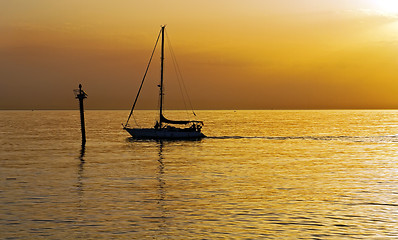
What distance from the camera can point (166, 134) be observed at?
266 ft

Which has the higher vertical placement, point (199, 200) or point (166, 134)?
point (166, 134)

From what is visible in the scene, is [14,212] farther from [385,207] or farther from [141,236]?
[385,207]

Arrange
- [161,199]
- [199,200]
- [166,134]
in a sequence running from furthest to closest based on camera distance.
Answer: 1. [166,134]
2. [161,199]
3. [199,200]


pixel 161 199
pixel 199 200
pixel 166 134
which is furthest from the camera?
pixel 166 134

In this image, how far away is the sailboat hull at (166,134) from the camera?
80750 millimetres

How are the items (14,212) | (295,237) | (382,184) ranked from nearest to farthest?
Result: (295,237), (14,212), (382,184)

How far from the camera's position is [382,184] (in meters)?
33.1

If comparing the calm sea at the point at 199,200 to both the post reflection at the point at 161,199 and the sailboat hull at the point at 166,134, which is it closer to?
the post reflection at the point at 161,199

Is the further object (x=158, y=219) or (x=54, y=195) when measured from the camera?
(x=54, y=195)

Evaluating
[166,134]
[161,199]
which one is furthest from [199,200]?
[166,134]

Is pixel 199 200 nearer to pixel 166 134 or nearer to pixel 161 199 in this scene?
pixel 161 199

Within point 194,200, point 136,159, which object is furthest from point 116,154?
point 194,200

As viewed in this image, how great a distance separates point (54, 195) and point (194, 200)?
27.2 feet

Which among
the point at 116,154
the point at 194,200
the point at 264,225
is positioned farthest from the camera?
the point at 116,154
